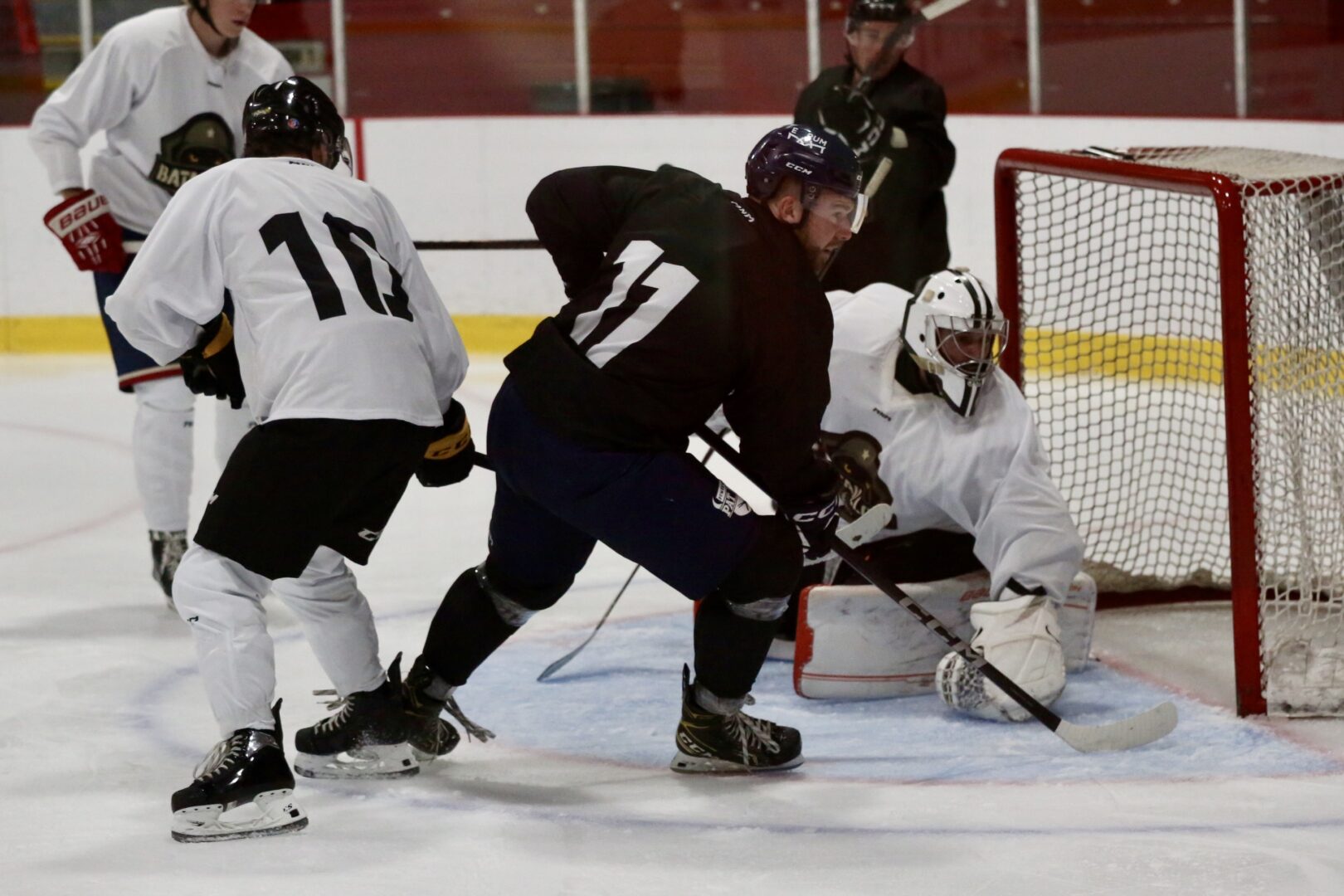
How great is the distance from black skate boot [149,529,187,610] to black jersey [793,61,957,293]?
1.56m

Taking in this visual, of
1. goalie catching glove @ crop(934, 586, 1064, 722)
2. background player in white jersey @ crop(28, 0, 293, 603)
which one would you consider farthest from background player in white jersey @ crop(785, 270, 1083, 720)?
background player in white jersey @ crop(28, 0, 293, 603)

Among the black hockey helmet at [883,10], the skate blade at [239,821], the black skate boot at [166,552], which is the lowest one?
the skate blade at [239,821]

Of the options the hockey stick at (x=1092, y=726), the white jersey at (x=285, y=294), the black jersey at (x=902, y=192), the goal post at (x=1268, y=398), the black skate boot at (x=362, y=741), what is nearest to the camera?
the white jersey at (x=285, y=294)

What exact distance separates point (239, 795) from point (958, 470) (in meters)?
1.38

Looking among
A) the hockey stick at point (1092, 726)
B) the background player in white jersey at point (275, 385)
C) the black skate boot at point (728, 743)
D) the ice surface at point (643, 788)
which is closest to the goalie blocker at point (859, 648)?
the ice surface at point (643, 788)

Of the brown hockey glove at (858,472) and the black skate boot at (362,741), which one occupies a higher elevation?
the brown hockey glove at (858,472)

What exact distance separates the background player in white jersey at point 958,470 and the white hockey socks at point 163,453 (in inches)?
52.8

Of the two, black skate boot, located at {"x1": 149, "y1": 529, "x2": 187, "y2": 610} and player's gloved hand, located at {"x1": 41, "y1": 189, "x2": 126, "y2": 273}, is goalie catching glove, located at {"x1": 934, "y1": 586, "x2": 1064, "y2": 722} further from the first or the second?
player's gloved hand, located at {"x1": 41, "y1": 189, "x2": 126, "y2": 273}

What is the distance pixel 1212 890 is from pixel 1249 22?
14.7 ft

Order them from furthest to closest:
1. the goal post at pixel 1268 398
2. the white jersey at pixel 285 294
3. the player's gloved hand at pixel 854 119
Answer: the player's gloved hand at pixel 854 119
the goal post at pixel 1268 398
the white jersey at pixel 285 294

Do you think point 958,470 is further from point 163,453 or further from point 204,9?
point 204,9

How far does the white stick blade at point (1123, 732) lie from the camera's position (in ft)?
9.26

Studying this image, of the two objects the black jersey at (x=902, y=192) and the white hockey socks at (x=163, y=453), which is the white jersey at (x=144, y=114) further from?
the black jersey at (x=902, y=192)

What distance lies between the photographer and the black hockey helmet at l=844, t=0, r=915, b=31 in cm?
414
